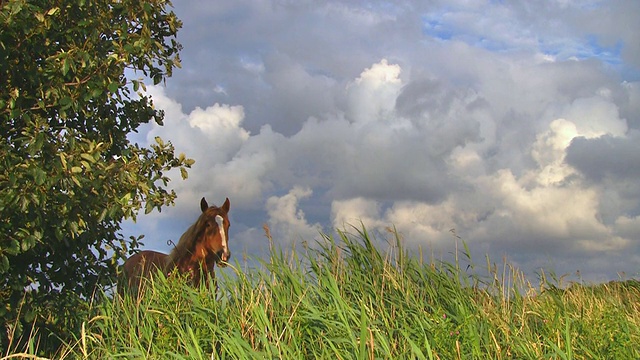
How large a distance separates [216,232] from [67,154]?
14.7ft

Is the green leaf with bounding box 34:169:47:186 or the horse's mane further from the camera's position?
the horse's mane

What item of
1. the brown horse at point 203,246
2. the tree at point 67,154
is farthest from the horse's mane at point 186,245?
the tree at point 67,154

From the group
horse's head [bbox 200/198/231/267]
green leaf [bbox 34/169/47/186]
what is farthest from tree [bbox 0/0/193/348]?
horse's head [bbox 200/198/231/267]

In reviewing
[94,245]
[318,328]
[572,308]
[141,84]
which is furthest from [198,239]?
[572,308]

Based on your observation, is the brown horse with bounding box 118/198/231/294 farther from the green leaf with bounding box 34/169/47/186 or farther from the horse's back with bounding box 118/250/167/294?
the green leaf with bounding box 34/169/47/186

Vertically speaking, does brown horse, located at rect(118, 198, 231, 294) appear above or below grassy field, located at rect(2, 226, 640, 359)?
above

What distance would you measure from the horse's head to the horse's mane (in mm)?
164

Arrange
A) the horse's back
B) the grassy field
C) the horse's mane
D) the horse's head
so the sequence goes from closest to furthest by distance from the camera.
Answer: the grassy field, the horse's head, the horse's mane, the horse's back

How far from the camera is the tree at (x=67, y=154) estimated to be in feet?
26.5

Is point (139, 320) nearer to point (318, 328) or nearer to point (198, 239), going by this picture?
point (318, 328)

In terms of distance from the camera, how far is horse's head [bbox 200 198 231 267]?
484 inches

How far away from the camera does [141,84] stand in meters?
9.55

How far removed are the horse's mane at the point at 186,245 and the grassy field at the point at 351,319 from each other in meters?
3.35

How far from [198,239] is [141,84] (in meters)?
4.10
